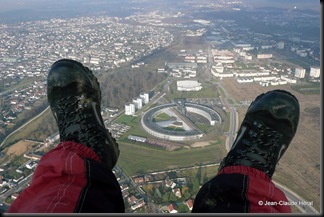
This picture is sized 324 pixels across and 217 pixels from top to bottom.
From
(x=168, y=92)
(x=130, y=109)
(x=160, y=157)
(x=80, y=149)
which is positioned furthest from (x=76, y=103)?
(x=168, y=92)

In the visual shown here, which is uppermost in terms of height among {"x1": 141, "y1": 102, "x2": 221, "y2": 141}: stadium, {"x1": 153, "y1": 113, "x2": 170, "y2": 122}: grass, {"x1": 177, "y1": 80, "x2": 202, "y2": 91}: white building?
{"x1": 177, "y1": 80, "x2": 202, "y2": 91}: white building

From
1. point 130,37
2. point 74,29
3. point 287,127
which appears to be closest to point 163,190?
point 287,127

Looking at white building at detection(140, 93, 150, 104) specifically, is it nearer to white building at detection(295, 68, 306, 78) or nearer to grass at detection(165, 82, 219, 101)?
grass at detection(165, 82, 219, 101)

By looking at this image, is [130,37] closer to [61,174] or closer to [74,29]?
[74,29]

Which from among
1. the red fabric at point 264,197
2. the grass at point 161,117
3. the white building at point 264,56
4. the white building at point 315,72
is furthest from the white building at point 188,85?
the red fabric at point 264,197

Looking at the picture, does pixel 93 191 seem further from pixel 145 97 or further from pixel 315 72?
pixel 315 72

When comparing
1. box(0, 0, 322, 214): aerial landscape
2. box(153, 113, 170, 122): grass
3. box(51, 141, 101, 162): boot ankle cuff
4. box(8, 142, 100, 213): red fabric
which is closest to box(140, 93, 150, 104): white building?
box(0, 0, 322, 214): aerial landscape

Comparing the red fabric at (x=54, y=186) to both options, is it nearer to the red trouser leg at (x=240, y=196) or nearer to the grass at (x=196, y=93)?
the red trouser leg at (x=240, y=196)

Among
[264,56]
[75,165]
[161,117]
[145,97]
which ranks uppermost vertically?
[75,165]
